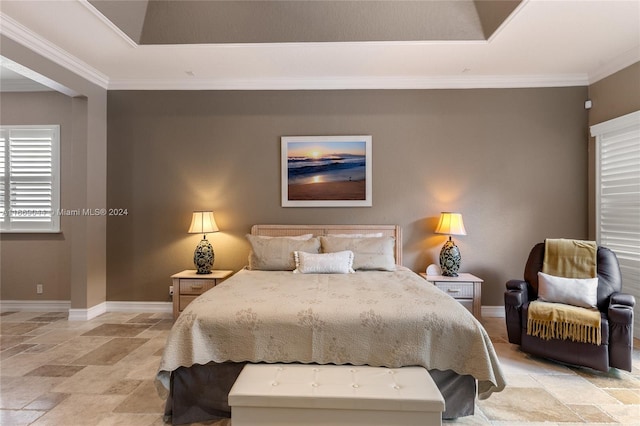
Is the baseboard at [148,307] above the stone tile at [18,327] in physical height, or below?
above

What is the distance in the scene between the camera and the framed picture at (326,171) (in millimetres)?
4387

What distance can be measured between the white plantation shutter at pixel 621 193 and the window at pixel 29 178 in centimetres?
681

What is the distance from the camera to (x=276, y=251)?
3789mm

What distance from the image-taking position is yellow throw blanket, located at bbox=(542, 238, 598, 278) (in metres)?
3.22

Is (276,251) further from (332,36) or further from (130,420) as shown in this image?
(332,36)

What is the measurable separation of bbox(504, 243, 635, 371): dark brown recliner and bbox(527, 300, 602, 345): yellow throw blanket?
5 cm

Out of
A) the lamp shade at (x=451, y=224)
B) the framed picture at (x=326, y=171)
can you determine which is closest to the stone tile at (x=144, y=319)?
the framed picture at (x=326, y=171)

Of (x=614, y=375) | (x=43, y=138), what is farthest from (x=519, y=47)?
(x=43, y=138)

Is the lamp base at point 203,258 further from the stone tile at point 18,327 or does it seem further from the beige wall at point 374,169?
the stone tile at point 18,327

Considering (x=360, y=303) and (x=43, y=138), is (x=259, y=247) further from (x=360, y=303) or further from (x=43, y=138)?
(x=43, y=138)

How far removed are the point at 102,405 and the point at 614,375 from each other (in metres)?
3.93

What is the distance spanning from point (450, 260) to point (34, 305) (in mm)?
5446

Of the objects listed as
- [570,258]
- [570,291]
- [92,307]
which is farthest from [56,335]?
[570,258]

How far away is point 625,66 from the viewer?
3.73m
